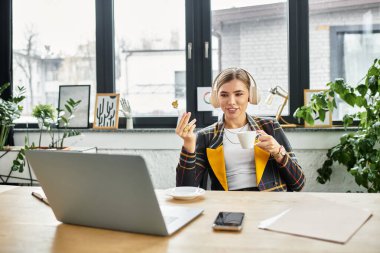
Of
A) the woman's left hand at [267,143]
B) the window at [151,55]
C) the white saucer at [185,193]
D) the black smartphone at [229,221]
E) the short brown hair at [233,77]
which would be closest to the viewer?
the black smartphone at [229,221]

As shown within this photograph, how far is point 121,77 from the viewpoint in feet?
10.5

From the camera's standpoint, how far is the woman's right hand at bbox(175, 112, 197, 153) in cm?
157

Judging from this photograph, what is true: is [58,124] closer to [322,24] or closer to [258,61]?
[258,61]

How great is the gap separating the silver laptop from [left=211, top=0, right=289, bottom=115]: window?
6.89 ft

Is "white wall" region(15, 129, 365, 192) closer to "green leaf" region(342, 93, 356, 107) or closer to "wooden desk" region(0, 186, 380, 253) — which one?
"green leaf" region(342, 93, 356, 107)

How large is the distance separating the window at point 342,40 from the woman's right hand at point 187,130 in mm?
1620

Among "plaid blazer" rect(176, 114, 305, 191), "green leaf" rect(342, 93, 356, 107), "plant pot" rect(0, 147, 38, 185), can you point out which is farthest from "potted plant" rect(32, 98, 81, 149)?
"green leaf" rect(342, 93, 356, 107)

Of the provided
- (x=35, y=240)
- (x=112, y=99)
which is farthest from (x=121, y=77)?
(x=35, y=240)

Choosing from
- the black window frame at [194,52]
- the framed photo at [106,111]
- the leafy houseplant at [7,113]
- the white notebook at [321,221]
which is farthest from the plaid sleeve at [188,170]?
the leafy houseplant at [7,113]

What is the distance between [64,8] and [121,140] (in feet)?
4.02

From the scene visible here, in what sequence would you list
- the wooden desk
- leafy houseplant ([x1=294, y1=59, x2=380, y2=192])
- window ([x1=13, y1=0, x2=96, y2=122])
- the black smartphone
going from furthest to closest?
1. window ([x1=13, y1=0, x2=96, y2=122])
2. leafy houseplant ([x1=294, y1=59, x2=380, y2=192])
3. the black smartphone
4. the wooden desk

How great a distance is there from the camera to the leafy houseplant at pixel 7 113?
2758 millimetres

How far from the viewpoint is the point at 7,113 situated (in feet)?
9.04

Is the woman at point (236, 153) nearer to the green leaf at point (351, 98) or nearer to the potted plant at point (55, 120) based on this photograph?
the green leaf at point (351, 98)
